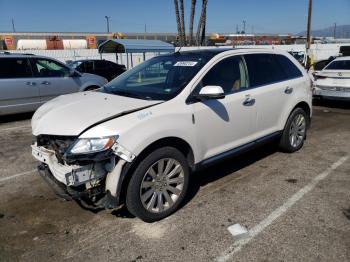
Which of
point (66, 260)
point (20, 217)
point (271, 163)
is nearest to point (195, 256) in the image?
point (66, 260)

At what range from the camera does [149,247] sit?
3154 mm

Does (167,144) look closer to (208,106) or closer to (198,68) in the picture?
(208,106)

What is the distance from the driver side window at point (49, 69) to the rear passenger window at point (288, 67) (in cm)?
618

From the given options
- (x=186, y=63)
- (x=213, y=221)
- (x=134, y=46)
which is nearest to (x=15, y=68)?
(x=186, y=63)

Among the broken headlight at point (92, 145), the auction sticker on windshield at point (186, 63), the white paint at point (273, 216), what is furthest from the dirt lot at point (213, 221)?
the auction sticker on windshield at point (186, 63)

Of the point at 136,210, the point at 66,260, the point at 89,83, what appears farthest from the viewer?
the point at 89,83

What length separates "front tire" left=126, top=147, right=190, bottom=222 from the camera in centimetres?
327

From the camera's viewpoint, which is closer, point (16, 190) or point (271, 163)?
point (16, 190)

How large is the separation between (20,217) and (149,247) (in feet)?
5.13

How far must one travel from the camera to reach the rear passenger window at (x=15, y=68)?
8.39 m

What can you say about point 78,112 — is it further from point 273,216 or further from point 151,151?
point 273,216

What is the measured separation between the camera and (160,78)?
4.28 metres

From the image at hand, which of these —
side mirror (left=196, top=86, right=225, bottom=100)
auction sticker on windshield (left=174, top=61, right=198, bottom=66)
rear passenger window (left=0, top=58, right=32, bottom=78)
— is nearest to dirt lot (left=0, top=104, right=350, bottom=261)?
side mirror (left=196, top=86, right=225, bottom=100)

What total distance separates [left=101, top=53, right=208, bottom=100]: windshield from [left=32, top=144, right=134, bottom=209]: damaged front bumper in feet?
3.11
